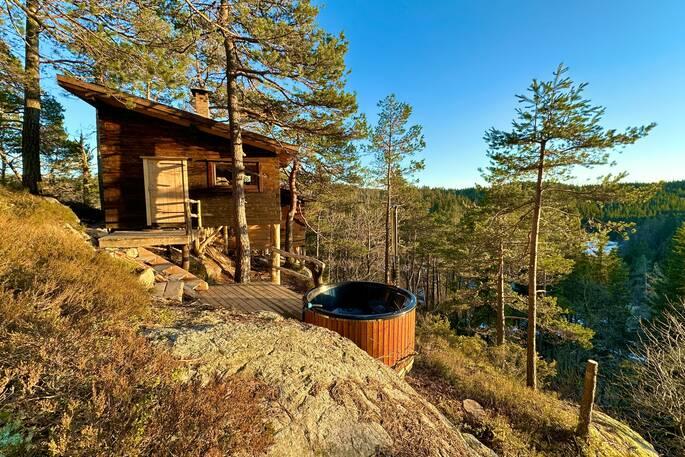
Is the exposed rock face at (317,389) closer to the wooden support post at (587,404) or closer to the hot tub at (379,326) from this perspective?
the hot tub at (379,326)

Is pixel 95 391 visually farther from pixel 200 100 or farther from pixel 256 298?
pixel 200 100

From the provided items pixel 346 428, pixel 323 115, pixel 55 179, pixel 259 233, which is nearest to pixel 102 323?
pixel 346 428

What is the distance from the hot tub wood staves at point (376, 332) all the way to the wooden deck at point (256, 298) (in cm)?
119

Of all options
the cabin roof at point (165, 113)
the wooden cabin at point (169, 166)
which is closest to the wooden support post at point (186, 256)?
the wooden cabin at point (169, 166)

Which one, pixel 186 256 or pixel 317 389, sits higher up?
pixel 186 256

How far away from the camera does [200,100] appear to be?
1005 centimetres

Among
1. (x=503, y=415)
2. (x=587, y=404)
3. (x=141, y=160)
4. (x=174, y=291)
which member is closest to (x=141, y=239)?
(x=174, y=291)

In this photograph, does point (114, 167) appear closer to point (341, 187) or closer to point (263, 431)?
point (341, 187)

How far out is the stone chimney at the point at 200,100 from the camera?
9992mm

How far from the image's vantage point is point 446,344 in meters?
11.3

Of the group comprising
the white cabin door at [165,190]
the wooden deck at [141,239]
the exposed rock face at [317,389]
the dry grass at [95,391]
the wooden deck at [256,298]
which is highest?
the white cabin door at [165,190]

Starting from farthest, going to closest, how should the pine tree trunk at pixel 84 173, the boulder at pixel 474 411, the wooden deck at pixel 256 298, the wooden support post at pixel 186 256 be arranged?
1. the pine tree trunk at pixel 84 173
2. the wooden support post at pixel 186 256
3. the wooden deck at pixel 256 298
4. the boulder at pixel 474 411

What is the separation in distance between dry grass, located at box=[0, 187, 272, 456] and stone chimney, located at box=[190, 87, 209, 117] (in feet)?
27.1

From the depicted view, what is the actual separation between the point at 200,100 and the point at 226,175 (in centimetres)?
257
